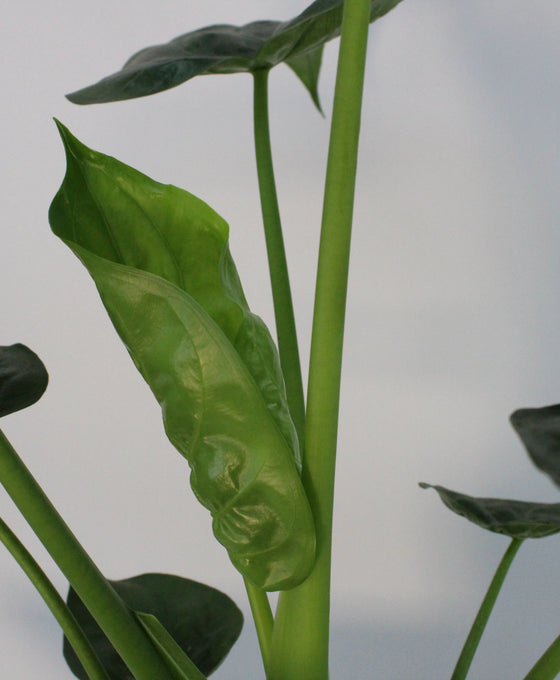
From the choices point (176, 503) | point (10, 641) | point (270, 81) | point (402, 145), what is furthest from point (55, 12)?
point (10, 641)

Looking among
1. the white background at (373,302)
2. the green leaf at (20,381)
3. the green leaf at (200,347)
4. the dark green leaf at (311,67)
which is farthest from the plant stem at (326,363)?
the white background at (373,302)

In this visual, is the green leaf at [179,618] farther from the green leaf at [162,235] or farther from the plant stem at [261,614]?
the green leaf at [162,235]

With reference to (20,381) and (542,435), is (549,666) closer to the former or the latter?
(542,435)

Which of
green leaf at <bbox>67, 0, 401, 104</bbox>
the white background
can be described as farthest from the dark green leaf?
the white background

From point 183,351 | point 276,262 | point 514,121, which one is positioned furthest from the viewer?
point 514,121

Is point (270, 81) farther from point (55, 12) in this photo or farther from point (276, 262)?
point (276, 262)
